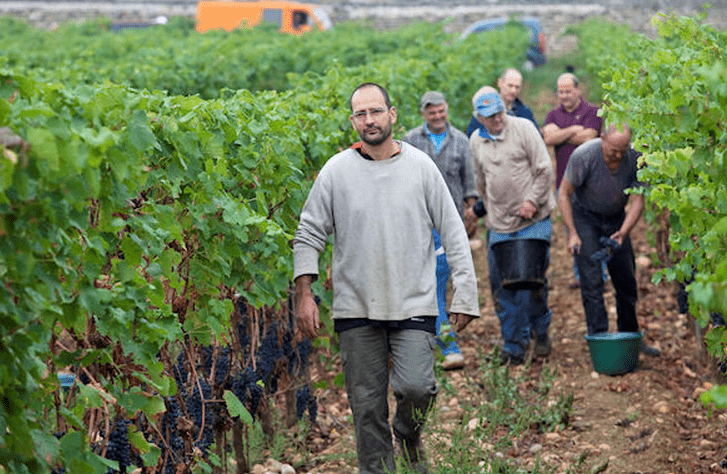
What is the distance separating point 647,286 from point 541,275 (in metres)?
2.55

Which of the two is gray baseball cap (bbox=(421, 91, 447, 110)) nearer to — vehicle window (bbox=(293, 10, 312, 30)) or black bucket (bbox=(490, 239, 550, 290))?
black bucket (bbox=(490, 239, 550, 290))

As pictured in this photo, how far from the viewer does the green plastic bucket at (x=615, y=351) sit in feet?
24.4

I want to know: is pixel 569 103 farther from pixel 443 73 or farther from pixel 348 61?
pixel 348 61

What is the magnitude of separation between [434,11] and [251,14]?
15164 millimetres

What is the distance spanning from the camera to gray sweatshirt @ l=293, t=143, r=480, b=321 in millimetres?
5176

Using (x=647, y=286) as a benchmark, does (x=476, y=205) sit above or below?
above

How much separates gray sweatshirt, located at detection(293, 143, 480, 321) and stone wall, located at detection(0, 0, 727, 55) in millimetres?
38544

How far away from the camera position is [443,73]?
42.0 feet

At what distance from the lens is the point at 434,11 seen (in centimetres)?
4612

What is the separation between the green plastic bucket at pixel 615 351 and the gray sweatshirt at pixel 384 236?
252cm

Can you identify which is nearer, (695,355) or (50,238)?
(50,238)

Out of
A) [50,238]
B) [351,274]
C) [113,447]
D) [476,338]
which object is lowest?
[476,338]

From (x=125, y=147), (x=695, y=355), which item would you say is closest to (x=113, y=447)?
(x=125, y=147)

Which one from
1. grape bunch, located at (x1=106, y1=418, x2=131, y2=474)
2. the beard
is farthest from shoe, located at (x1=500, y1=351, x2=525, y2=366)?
grape bunch, located at (x1=106, y1=418, x2=131, y2=474)
